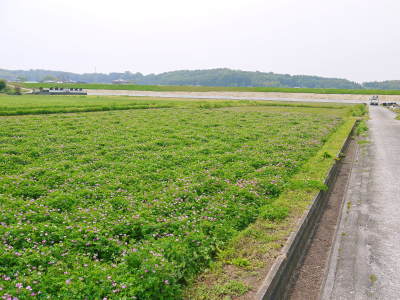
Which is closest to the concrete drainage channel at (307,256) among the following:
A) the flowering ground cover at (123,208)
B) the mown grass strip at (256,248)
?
the mown grass strip at (256,248)

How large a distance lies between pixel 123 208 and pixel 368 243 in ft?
20.4

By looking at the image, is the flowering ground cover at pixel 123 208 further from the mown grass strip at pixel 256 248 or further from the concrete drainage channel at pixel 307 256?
the concrete drainage channel at pixel 307 256

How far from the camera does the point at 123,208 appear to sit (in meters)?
7.91

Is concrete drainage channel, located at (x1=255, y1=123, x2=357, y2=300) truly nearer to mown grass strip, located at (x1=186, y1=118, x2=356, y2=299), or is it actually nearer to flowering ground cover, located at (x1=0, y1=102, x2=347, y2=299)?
mown grass strip, located at (x1=186, y1=118, x2=356, y2=299)

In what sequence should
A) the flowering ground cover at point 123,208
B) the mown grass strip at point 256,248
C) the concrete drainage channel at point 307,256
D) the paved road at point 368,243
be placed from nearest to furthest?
→ the flowering ground cover at point 123,208 → the mown grass strip at point 256,248 → the concrete drainage channel at point 307,256 → the paved road at point 368,243

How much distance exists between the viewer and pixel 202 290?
533 cm

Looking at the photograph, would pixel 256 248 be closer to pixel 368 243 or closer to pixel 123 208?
pixel 368 243

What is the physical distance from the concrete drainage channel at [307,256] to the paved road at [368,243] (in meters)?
0.23

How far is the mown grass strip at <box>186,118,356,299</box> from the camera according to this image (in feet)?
17.7

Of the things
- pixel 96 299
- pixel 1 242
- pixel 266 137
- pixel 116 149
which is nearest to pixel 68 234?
pixel 1 242

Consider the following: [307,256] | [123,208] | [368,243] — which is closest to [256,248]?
[307,256]

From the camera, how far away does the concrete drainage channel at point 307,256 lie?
5786mm

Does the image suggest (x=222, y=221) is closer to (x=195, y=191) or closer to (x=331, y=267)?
(x=195, y=191)

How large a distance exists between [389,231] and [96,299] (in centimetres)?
760
